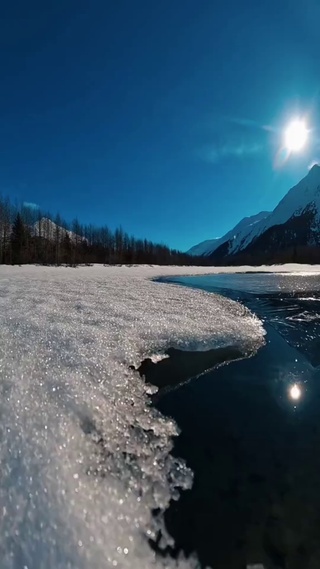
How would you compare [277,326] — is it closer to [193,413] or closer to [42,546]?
[193,413]

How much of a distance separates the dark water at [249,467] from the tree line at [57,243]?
150 feet

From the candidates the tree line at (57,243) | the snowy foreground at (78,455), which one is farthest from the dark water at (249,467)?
the tree line at (57,243)

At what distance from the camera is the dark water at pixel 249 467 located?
5.39 feet

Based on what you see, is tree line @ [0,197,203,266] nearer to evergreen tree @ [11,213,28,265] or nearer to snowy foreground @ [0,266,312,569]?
evergreen tree @ [11,213,28,265]

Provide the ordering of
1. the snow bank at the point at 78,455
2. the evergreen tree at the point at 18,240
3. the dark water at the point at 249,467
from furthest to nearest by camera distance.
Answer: the evergreen tree at the point at 18,240
the dark water at the point at 249,467
the snow bank at the point at 78,455

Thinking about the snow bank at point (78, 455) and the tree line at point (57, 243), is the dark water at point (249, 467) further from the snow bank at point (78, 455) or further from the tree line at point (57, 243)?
the tree line at point (57, 243)

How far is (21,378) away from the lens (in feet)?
8.34

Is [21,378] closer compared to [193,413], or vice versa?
[21,378]

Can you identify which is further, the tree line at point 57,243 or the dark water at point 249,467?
the tree line at point 57,243

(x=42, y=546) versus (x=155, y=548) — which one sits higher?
(x=42, y=546)

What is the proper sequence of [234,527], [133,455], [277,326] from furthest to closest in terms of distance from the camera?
[277,326] < [133,455] < [234,527]

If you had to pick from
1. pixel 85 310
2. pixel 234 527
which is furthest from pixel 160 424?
pixel 85 310

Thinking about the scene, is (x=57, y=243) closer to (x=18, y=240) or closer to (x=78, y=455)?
(x=18, y=240)

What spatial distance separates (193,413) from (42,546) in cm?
186
